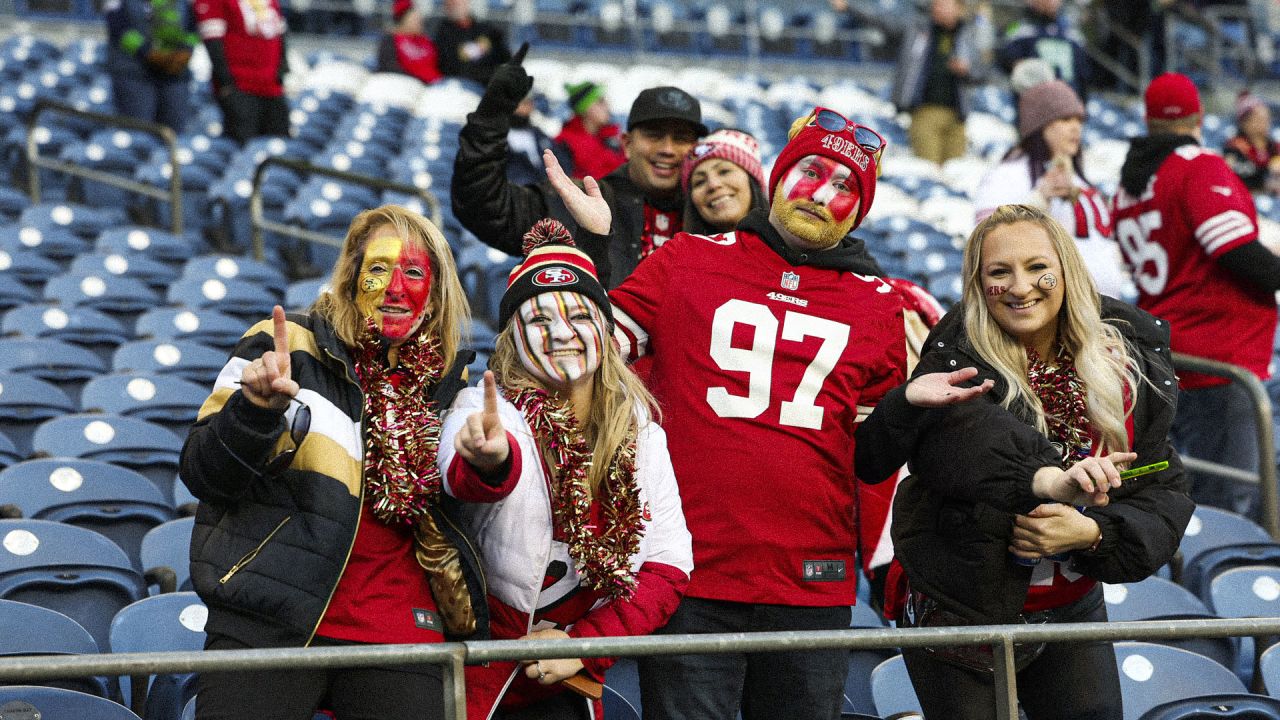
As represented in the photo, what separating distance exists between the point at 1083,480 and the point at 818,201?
98cm

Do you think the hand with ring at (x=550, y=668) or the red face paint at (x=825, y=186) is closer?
the hand with ring at (x=550, y=668)

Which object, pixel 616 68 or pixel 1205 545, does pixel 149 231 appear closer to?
pixel 1205 545

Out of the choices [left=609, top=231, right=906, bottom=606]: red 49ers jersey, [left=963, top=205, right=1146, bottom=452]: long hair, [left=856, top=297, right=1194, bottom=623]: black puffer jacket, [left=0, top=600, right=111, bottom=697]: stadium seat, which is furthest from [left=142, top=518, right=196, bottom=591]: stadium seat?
[left=963, top=205, right=1146, bottom=452]: long hair

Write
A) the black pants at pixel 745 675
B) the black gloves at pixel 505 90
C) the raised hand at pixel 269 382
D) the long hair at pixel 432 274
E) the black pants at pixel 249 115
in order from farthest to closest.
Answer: the black pants at pixel 249 115 < the black gloves at pixel 505 90 < the long hair at pixel 432 274 < the black pants at pixel 745 675 < the raised hand at pixel 269 382

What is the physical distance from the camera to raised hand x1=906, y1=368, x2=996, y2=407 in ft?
9.87

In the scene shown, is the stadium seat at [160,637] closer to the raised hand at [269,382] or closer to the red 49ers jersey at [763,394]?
the raised hand at [269,382]

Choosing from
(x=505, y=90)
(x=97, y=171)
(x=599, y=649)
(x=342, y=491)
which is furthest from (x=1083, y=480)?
(x=97, y=171)

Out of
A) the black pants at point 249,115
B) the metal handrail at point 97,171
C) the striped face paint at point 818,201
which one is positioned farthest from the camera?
the black pants at point 249,115

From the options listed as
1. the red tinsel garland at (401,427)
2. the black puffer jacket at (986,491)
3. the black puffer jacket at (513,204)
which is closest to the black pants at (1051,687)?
the black puffer jacket at (986,491)

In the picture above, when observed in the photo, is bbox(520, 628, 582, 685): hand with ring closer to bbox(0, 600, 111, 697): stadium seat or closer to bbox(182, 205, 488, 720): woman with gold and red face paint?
bbox(182, 205, 488, 720): woman with gold and red face paint

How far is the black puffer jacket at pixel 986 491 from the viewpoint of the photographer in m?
3.01

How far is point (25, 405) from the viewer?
17.2 feet

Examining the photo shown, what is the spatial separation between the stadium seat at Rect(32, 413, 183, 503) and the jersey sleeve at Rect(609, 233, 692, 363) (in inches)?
79.8

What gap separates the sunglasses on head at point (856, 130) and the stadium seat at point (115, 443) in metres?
2.52
